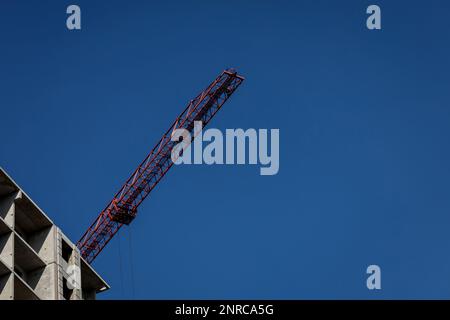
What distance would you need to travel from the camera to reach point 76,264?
185ft

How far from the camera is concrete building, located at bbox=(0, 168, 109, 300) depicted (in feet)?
162

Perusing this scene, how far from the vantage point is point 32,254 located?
5206 centimetres

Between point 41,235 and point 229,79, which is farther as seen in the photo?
point 229,79

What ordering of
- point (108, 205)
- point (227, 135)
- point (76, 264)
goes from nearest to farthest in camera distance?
point (76, 264) < point (227, 135) < point (108, 205)

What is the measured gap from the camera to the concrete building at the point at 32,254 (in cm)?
4934

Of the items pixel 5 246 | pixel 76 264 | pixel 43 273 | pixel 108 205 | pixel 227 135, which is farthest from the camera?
pixel 108 205

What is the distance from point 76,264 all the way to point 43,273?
363cm

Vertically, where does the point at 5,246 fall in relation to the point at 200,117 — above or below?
below

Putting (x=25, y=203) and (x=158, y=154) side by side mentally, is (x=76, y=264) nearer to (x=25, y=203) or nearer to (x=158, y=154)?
(x=25, y=203)

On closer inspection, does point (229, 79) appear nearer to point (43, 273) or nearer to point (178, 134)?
point (178, 134)
